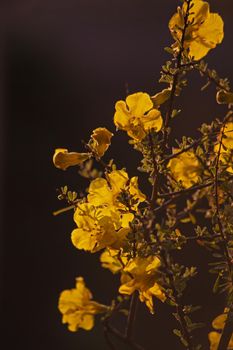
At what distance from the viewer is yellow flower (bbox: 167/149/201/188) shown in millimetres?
644

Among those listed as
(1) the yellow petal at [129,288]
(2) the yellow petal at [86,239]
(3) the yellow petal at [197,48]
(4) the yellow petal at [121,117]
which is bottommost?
(1) the yellow petal at [129,288]

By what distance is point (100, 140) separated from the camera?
646 mm

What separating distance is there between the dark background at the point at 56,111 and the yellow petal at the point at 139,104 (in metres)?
1.42

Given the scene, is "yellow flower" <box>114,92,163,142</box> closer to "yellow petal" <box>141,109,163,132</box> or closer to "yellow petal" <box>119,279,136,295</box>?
"yellow petal" <box>141,109,163,132</box>

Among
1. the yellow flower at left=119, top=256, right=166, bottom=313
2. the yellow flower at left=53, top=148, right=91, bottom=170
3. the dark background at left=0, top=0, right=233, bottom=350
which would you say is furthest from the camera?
the dark background at left=0, top=0, right=233, bottom=350

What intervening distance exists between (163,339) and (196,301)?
14.7 inches

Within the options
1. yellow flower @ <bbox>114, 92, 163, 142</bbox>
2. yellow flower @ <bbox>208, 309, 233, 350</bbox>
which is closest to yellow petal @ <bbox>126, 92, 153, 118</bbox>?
yellow flower @ <bbox>114, 92, 163, 142</bbox>

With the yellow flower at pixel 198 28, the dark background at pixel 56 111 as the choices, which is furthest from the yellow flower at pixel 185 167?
the dark background at pixel 56 111

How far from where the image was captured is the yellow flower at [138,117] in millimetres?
639

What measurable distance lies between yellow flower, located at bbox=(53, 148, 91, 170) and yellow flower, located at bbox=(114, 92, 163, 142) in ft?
0.18

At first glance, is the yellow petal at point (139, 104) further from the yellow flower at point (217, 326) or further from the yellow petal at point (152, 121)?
the yellow flower at point (217, 326)

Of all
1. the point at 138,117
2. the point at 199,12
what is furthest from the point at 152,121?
the point at 199,12

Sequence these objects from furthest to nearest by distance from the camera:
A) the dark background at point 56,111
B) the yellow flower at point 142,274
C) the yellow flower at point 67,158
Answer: the dark background at point 56,111 → the yellow flower at point 67,158 → the yellow flower at point 142,274

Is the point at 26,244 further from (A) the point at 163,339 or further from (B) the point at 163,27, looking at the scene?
(B) the point at 163,27
